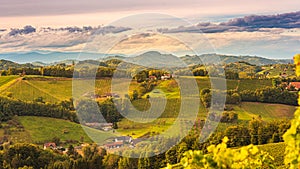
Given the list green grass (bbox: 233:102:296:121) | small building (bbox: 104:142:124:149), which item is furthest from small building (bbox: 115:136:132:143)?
green grass (bbox: 233:102:296:121)

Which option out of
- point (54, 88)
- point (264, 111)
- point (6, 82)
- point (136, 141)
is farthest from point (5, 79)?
point (264, 111)

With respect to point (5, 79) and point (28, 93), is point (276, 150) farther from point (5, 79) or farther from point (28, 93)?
point (5, 79)

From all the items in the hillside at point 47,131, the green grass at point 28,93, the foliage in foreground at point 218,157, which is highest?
the foliage in foreground at point 218,157

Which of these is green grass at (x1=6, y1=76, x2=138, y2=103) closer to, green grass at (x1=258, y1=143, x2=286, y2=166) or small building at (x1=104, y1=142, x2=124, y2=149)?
small building at (x1=104, y1=142, x2=124, y2=149)

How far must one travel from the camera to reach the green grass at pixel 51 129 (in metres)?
67.5

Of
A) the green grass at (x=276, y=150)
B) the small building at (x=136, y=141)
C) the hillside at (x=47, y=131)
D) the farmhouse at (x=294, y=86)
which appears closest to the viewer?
the green grass at (x=276, y=150)

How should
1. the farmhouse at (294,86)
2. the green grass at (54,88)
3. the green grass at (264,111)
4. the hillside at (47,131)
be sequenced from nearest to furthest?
the hillside at (47,131) → the green grass at (264,111) → the green grass at (54,88) → the farmhouse at (294,86)

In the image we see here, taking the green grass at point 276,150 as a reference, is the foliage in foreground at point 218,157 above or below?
above

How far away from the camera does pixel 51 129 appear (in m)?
70.4

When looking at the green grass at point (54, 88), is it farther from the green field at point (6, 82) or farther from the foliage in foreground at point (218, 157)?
the foliage in foreground at point (218, 157)

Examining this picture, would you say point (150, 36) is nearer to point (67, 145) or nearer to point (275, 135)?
point (275, 135)

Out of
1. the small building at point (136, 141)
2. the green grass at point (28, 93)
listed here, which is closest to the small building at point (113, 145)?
the small building at point (136, 141)

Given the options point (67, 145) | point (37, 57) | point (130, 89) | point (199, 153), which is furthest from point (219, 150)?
point (37, 57)

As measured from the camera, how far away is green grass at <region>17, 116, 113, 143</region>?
67500 mm
